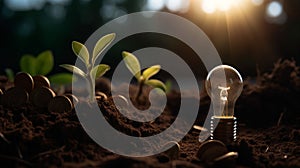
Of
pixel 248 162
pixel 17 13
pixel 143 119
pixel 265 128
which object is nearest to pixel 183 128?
pixel 143 119

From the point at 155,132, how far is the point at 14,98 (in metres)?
0.44

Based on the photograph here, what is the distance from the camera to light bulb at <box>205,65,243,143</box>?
1142 millimetres

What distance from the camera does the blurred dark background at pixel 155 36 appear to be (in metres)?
3.11

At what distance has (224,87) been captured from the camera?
121 cm

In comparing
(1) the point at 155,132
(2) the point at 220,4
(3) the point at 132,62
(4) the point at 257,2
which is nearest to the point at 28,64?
(3) the point at 132,62

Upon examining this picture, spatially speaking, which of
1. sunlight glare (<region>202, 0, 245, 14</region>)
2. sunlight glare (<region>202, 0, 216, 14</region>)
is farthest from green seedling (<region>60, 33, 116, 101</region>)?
sunlight glare (<region>202, 0, 216, 14</region>)

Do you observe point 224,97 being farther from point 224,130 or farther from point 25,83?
point 25,83

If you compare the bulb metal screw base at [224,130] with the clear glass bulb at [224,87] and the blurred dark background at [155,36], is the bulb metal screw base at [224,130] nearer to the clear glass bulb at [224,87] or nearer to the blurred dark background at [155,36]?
the clear glass bulb at [224,87]

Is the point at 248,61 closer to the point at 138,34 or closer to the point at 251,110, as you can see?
the point at 138,34

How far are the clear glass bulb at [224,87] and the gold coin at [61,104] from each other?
0.45 metres

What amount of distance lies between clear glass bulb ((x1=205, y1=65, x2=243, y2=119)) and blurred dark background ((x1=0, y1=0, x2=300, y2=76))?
1631 mm

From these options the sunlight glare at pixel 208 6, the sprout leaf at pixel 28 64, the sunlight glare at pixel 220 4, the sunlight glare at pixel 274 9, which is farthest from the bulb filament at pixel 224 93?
the sunlight glare at pixel 274 9

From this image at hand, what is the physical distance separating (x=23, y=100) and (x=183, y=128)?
57 cm

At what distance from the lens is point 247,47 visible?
10.4 feet
